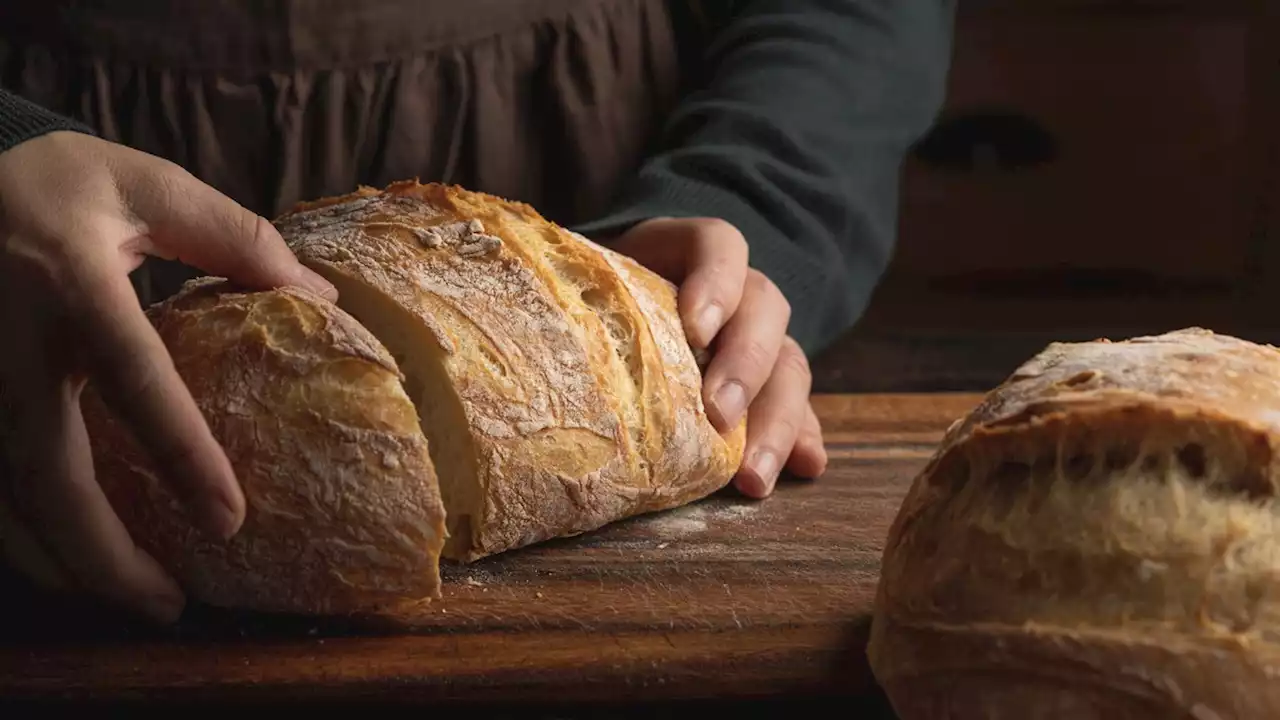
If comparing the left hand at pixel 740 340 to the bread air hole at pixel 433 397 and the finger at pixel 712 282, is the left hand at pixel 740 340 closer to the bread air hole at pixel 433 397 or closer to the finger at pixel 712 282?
the finger at pixel 712 282

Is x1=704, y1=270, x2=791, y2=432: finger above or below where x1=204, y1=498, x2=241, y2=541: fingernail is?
below

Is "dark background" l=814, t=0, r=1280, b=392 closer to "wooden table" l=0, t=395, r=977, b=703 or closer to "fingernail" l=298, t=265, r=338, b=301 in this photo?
"wooden table" l=0, t=395, r=977, b=703

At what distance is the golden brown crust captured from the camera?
35.8 inches

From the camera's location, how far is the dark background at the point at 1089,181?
8.31ft

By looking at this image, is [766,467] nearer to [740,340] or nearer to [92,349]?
[740,340]

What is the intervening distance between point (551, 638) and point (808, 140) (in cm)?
82

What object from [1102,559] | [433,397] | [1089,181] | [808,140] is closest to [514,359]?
[433,397]

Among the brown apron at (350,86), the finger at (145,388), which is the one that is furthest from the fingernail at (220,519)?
the brown apron at (350,86)

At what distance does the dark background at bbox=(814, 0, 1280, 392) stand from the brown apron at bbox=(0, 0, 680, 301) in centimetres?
106

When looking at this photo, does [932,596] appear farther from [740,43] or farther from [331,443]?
[740,43]

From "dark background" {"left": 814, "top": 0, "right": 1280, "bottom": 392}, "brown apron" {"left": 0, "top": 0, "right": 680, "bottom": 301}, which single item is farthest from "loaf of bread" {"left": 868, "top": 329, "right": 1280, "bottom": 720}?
"dark background" {"left": 814, "top": 0, "right": 1280, "bottom": 392}

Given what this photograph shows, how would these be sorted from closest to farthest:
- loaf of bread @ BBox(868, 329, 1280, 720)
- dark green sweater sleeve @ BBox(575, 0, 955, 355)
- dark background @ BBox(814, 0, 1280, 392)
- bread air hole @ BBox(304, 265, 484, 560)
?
loaf of bread @ BBox(868, 329, 1280, 720), bread air hole @ BBox(304, 265, 484, 560), dark green sweater sleeve @ BBox(575, 0, 955, 355), dark background @ BBox(814, 0, 1280, 392)

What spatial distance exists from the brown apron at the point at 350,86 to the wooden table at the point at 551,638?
0.55m

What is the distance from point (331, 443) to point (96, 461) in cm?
17
